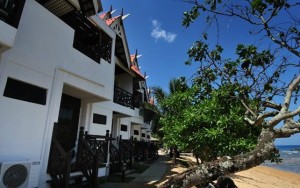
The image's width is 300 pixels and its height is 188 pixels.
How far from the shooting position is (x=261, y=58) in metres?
4.69

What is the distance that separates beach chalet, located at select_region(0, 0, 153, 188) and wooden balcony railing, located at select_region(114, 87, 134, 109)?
2.06 metres

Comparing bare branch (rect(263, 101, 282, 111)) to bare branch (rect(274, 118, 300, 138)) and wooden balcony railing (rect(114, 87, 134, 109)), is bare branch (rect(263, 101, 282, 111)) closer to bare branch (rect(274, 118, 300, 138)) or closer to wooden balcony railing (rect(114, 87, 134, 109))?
bare branch (rect(274, 118, 300, 138))

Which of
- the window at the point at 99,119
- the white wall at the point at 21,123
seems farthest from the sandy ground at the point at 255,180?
the white wall at the point at 21,123

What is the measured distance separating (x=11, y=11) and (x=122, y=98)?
956 centimetres

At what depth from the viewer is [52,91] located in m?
7.52

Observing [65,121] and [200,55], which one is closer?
[200,55]

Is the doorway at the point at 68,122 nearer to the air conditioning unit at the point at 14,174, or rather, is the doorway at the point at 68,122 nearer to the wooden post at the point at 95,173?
the wooden post at the point at 95,173

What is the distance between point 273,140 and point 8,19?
19.5 feet

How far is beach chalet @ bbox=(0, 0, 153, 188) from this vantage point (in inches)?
238

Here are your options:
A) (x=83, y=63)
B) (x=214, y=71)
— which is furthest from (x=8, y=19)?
(x=214, y=71)

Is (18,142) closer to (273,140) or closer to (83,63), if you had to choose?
(83,63)

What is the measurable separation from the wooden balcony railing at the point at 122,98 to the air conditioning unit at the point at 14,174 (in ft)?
25.9

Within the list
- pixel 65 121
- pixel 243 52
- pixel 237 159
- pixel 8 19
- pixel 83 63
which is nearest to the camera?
pixel 237 159

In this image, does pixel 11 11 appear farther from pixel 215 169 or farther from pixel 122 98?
pixel 122 98
